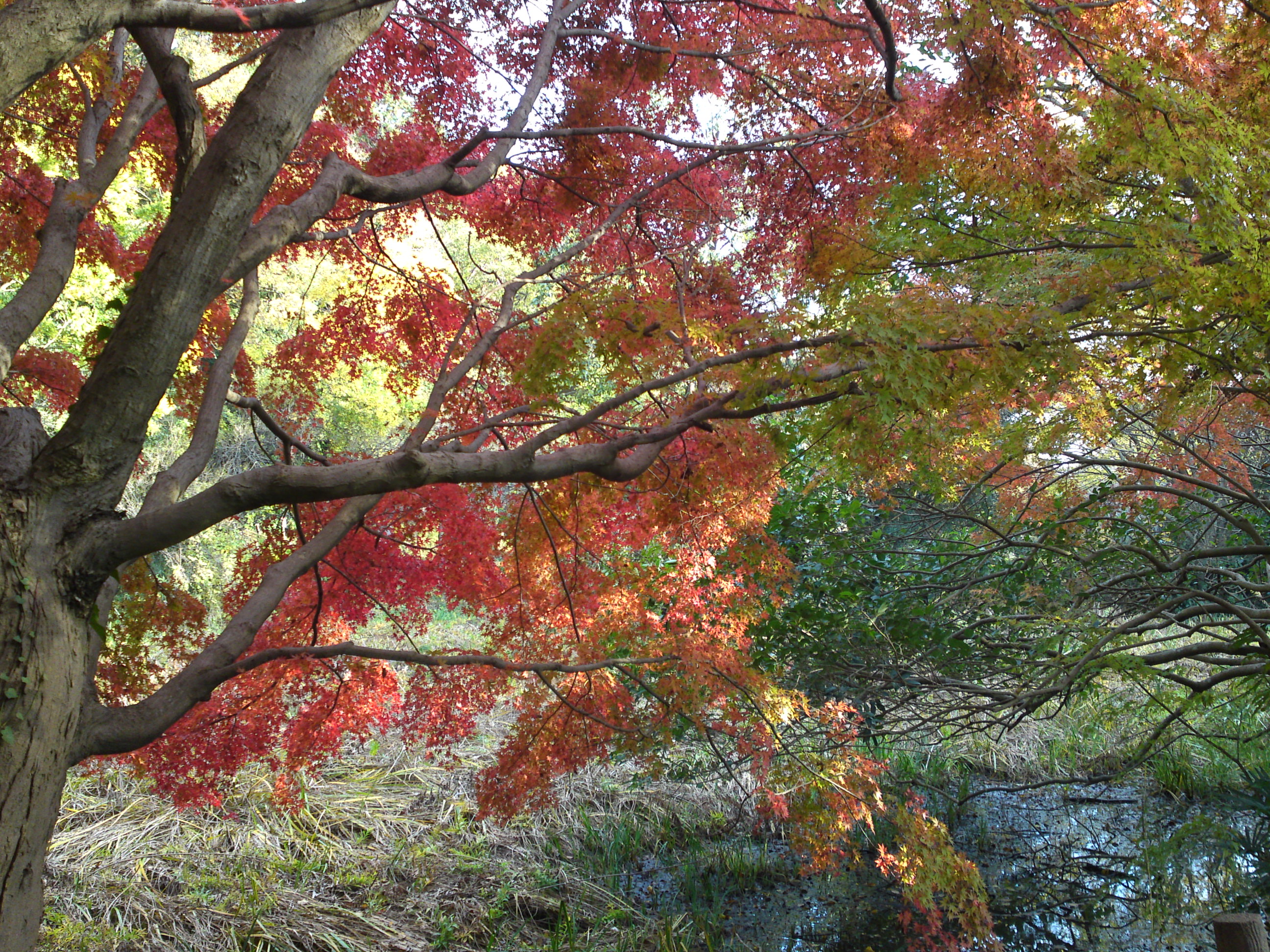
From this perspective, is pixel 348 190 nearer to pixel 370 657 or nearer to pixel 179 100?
pixel 179 100

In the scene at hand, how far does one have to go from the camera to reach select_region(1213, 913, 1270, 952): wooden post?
1845 mm

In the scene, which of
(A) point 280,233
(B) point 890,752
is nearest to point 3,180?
(A) point 280,233

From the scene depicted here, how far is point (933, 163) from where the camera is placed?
374 cm

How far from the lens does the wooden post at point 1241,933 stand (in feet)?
6.05

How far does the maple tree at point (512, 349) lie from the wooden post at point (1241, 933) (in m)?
1.32

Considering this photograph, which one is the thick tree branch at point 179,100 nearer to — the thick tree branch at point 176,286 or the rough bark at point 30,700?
the thick tree branch at point 176,286

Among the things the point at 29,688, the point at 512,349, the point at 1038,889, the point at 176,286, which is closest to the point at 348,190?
the point at 176,286

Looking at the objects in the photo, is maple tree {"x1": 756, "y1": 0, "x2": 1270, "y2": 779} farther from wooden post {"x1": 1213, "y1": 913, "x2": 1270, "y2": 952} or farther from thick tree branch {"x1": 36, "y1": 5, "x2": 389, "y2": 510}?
thick tree branch {"x1": 36, "y1": 5, "x2": 389, "y2": 510}

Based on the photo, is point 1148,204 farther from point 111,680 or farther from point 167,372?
point 111,680

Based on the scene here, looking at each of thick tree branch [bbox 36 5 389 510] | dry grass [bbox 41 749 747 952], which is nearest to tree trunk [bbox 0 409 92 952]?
thick tree branch [bbox 36 5 389 510]

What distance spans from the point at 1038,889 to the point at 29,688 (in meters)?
5.07

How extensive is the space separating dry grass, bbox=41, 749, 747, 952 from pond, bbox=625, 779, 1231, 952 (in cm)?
44

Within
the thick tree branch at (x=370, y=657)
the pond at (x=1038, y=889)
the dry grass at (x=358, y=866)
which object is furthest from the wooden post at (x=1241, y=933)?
the dry grass at (x=358, y=866)

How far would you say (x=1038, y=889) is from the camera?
4801mm
